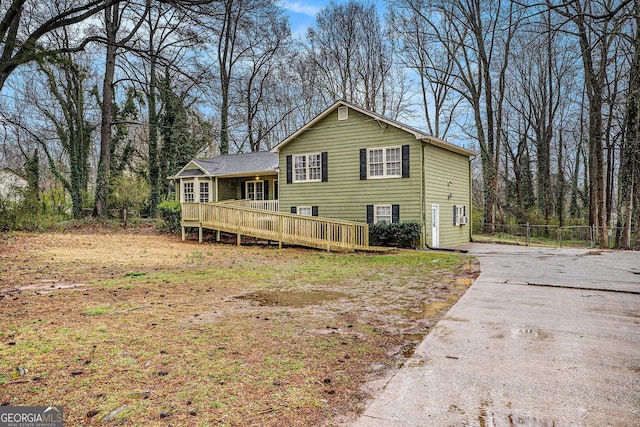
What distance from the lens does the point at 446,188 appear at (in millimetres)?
18078

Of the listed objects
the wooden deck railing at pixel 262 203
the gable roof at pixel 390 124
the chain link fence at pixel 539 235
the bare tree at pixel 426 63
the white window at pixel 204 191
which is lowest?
the chain link fence at pixel 539 235

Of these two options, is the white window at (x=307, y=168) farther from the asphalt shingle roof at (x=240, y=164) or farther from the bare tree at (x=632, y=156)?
the bare tree at (x=632, y=156)

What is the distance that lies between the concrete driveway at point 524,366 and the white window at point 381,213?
961 cm

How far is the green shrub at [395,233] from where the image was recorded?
15477mm

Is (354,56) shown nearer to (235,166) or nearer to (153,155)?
(235,166)

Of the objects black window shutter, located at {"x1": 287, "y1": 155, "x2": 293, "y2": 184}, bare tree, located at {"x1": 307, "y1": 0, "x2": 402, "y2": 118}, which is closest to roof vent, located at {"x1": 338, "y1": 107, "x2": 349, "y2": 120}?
black window shutter, located at {"x1": 287, "y1": 155, "x2": 293, "y2": 184}

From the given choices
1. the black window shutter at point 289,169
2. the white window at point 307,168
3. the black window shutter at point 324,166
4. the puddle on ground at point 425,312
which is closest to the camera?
the puddle on ground at point 425,312

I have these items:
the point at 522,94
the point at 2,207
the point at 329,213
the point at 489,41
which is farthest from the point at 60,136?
the point at 522,94

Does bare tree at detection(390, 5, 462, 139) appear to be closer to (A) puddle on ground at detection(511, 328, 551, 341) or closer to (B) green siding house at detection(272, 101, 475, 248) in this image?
(B) green siding house at detection(272, 101, 475, 248)

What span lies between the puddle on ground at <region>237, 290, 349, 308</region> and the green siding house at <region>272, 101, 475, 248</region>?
31.0 ft

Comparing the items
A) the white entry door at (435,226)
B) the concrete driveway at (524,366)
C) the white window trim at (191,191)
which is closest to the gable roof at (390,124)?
the white entry door at (435,226)

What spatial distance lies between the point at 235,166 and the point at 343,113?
26.2ft

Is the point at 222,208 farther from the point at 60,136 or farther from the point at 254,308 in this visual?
the point at 60,136

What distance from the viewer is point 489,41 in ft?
84.4
